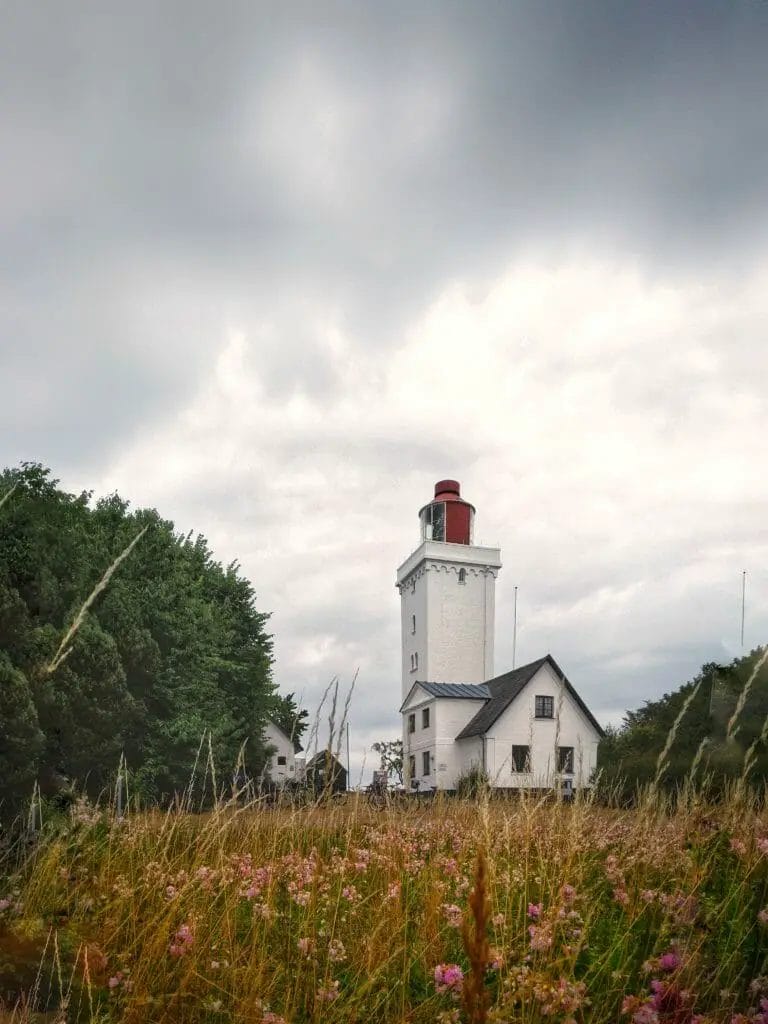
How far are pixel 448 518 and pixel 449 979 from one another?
46831 mm

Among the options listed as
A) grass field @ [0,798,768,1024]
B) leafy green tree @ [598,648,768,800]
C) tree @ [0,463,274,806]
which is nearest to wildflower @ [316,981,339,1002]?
grass field @ [0,798,768,1024]

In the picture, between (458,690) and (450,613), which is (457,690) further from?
(450,613)

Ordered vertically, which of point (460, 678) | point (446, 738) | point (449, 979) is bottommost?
point (446, 738)

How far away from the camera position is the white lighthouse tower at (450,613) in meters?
45.3

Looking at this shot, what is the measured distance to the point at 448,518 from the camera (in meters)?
50.0

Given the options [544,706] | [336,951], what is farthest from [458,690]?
[336,951]

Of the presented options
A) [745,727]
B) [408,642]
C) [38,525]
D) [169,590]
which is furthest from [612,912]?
[408,642]

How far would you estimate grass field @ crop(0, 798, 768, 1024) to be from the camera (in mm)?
3656

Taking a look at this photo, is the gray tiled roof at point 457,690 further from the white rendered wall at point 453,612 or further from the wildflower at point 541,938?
the wildflower at point 541,938

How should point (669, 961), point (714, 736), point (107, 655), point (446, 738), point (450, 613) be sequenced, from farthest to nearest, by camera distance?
point (450, 613), point (446, 738), point (107, 655), point (714, 736), point (669, 961)

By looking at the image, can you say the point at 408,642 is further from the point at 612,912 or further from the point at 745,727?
the point at 612,912

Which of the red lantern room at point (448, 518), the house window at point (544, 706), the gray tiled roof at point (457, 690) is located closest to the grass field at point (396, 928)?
the house window at point (544, 706)

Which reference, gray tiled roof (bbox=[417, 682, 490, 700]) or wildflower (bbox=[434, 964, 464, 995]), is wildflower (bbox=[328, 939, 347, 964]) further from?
gray tiled roof (bbox=[417, 682, 490, 700])

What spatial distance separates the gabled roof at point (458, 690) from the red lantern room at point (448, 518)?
877 centimetres
